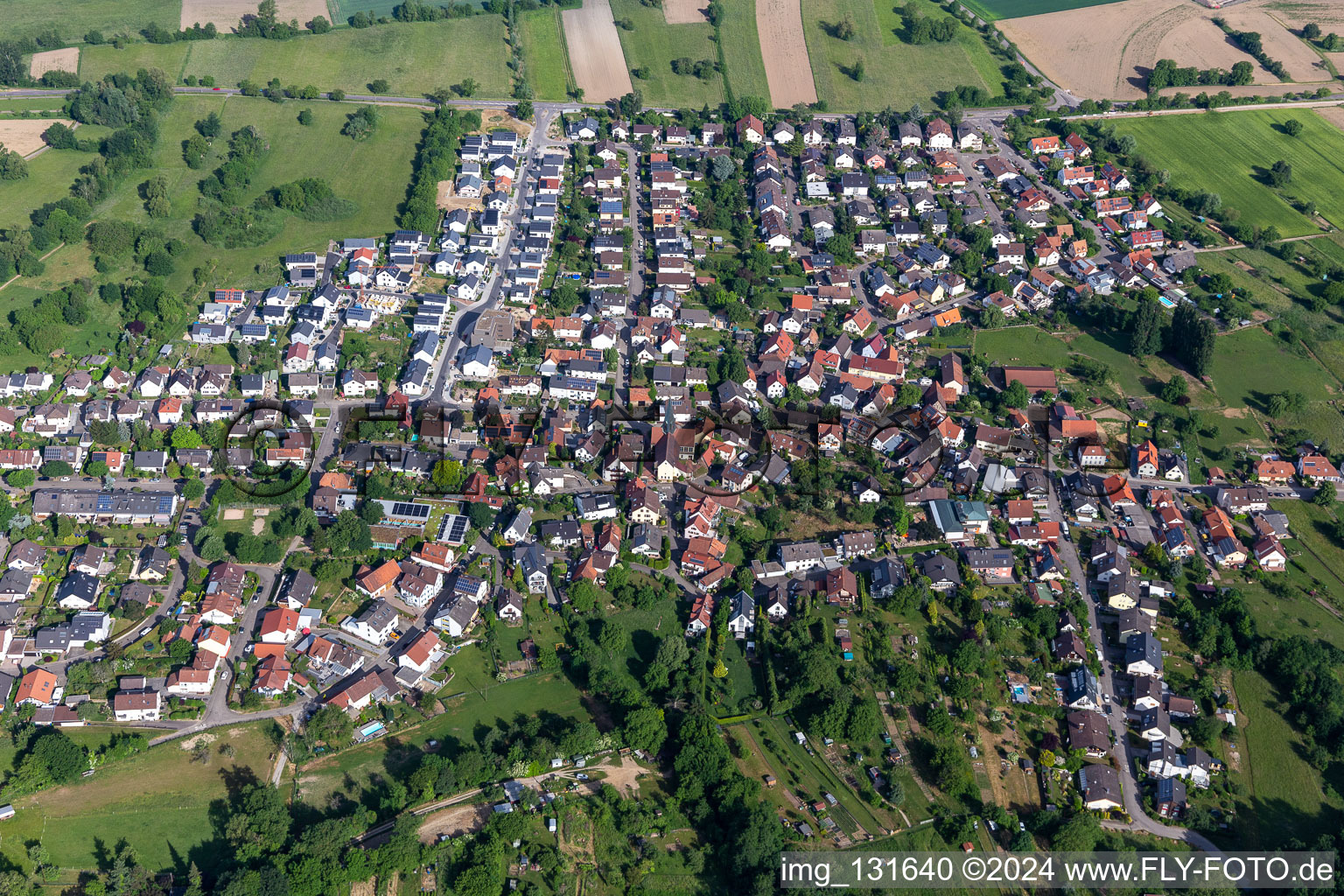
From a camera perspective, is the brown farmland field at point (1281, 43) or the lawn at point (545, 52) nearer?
the lawn at point (545, 52)

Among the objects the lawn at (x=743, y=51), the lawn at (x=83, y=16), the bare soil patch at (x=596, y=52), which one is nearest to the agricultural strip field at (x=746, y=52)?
the lawn at (x=743, y=51)

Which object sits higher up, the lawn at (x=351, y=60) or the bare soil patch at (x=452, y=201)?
the lawn at (x=351, y=60)

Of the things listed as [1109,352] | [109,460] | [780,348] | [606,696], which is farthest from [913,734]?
[109,460]

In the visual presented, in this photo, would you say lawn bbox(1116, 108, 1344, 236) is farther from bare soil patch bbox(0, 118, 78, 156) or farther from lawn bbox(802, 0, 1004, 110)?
bare soil patch bbox(0, 118, 78, 156)

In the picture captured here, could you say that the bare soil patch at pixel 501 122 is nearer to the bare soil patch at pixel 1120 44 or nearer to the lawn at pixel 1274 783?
the bare soil patch at pixel 1120 44

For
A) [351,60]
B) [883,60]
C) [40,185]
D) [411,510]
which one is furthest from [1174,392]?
[40,185]

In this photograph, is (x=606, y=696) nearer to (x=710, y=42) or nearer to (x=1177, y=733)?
(x=1177, y=733)

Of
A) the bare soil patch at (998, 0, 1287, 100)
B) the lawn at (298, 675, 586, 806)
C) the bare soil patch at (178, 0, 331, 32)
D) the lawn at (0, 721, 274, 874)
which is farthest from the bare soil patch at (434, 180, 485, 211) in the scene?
the bare soil patch at (998, 0, 1287, 100)

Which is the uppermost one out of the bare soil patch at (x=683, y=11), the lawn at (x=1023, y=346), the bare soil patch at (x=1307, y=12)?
the bare soil patch at (x=1307, y=12)
